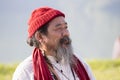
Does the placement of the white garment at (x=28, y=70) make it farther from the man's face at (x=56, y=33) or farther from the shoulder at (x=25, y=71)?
the man's face at (x=56, y=33)

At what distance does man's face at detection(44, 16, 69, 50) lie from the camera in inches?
244

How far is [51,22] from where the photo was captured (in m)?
6.24

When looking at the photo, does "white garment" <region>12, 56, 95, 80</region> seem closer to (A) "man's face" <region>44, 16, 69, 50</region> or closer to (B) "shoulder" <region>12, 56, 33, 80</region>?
(B) "shoulder" <region>12, 56, 33, 80</region>

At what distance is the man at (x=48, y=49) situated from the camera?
622cm

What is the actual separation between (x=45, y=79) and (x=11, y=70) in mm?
15959

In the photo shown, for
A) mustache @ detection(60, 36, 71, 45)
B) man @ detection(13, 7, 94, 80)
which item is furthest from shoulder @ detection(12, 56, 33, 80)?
mustache @ detection(60, 36, 71, 45)

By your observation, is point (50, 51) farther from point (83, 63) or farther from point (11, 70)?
point (11, 70)

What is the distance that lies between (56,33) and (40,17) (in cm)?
23

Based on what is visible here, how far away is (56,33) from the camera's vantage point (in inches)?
245

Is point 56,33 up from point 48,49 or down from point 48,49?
up

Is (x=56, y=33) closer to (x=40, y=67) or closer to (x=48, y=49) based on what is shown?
(x=48, y=49)

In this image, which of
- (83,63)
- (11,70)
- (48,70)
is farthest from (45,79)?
(11,70)

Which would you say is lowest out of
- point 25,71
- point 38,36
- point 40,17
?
point 25,71

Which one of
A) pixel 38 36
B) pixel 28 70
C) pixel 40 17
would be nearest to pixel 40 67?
pixel 28 70
